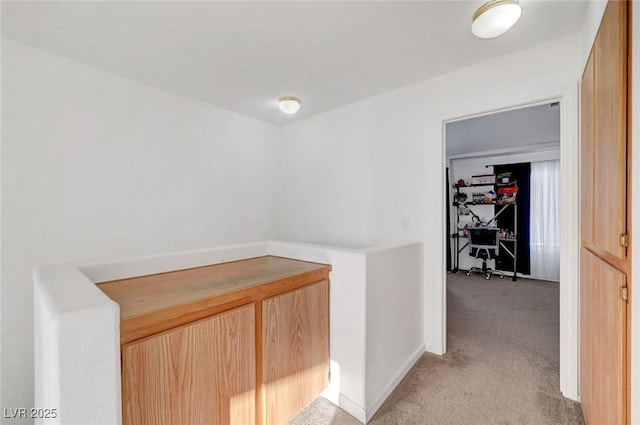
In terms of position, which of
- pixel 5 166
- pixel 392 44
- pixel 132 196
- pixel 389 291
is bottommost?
pixel 389 291

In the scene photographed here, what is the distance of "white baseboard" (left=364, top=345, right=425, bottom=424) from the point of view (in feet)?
5.67

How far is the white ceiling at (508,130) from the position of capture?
11.5 ft

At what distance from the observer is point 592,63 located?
1.44 m

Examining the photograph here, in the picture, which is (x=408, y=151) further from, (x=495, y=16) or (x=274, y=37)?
(x=274, y=37)

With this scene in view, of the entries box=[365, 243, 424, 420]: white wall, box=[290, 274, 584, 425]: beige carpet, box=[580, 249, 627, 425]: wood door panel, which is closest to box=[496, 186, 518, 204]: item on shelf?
box=[290, 274, 584, 425]: beige carpet

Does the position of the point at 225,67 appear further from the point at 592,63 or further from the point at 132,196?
the point at 592,63

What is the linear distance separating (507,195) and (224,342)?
5596mm

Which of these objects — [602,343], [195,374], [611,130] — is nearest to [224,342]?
[195,374]

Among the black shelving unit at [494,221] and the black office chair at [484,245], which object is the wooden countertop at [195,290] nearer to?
the black office chair at [484,245]

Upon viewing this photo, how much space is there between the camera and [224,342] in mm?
1294

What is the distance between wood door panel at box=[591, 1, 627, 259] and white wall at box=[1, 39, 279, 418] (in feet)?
10.0

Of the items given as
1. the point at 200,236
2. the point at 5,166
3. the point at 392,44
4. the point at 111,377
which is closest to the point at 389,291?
the point at 111,377

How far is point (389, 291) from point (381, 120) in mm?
1710

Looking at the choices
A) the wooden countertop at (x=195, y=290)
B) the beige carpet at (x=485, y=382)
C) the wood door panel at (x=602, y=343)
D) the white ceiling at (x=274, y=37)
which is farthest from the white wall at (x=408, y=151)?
the wooden countertop at (x=195, y=290)
